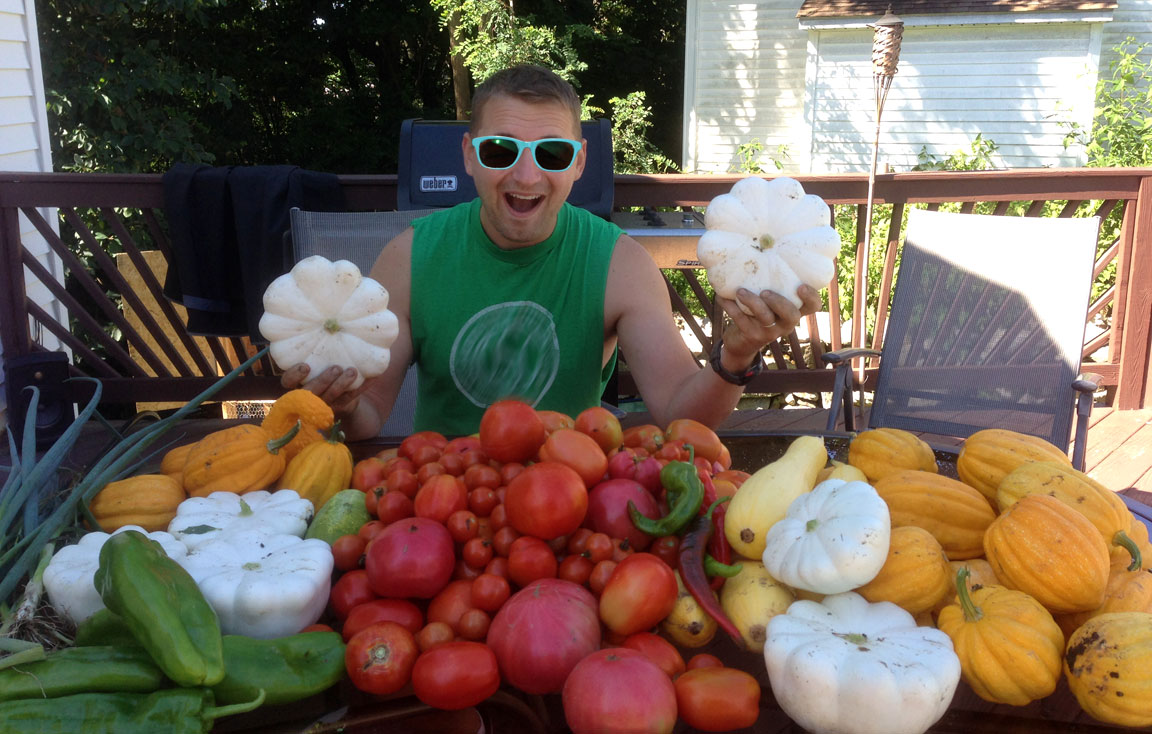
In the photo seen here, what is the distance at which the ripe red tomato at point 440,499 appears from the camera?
1.13 metres

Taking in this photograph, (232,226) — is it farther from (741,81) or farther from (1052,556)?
(741,81)

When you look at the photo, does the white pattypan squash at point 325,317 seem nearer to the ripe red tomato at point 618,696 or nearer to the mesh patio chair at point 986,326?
the ripe red tomato at point 618,696

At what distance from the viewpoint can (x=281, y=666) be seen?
91 cm

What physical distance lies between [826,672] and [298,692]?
1.77ft

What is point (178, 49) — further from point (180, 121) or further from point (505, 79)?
point (505, 79)

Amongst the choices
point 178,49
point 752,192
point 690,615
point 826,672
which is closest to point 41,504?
point 690,615

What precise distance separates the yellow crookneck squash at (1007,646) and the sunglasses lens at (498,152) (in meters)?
1.25

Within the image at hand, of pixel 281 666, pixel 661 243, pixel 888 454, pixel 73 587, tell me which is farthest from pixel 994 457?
pixel 661 243

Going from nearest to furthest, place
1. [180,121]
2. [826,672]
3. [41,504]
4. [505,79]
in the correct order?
[826,672] < [41,504] < [505,79] < [180,121]

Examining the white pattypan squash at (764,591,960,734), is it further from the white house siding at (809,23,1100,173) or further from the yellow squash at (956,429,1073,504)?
the white house siding at (809,23,1100,173)

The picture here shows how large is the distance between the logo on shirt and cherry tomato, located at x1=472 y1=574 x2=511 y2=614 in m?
1.08

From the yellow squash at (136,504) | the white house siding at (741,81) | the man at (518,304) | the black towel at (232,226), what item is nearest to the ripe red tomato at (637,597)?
the yellow squash at (136,504)

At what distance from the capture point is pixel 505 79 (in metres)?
1.92

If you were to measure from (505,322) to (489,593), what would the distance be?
116 centimetres
